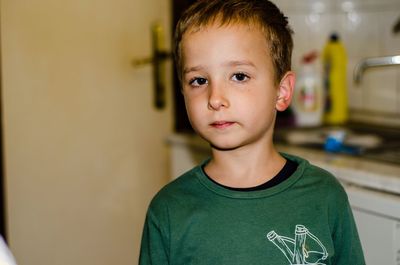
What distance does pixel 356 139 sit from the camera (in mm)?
1812

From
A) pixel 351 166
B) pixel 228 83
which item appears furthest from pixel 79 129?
pixel 228 83

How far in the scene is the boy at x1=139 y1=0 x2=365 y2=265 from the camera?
99 cm

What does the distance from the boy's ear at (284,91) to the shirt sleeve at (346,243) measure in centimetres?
21

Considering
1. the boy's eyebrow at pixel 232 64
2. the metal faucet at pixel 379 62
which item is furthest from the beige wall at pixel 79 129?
the boy's eyebrow at pixel 232 64

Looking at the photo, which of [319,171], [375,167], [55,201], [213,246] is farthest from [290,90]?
[55,201]

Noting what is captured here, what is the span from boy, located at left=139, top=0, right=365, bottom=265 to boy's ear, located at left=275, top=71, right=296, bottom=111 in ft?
0.09

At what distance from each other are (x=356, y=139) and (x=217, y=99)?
94 centimetres

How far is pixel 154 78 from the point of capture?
201cm

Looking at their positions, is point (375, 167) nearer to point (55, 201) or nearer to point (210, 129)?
point (210, 129)

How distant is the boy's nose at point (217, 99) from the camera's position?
977mm

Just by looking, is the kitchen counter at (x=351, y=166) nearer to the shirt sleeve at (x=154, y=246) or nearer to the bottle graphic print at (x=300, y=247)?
the bottle graphic print at (x=300, y=247)

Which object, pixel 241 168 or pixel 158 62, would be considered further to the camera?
pixel 158 62

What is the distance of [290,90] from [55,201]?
0.87 meters

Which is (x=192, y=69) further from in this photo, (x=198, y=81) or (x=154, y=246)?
(x=154, y=246)
